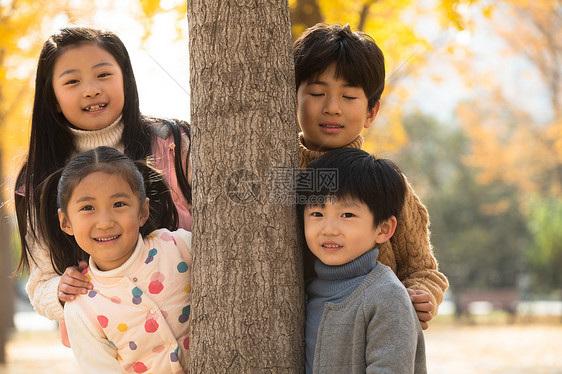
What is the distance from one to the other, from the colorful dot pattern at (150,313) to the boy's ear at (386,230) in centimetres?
69

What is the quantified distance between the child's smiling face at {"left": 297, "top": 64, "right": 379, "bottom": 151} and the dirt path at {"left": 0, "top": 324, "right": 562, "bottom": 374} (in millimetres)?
6131

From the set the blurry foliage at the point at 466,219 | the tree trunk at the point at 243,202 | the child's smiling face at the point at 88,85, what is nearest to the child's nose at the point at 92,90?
the child's smiling face at the point at 88,85

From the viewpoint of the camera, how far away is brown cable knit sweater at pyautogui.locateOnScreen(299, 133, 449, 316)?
2371mm

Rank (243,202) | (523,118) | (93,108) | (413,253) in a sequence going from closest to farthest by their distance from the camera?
1. (243,202)
2. (413,253)
3. (93,108)
4. (523,118)

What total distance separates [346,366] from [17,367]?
25.5 ft

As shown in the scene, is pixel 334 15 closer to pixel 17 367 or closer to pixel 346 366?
pixel 346 366

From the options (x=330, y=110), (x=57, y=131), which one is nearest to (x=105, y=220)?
(x=57, y=131)

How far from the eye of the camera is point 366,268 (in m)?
2.13

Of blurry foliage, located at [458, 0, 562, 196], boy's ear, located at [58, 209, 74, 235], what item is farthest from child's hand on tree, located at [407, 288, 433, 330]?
blurry foliage, located at [458, 0, 562, 196]

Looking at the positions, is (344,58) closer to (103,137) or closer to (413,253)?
(413,253)

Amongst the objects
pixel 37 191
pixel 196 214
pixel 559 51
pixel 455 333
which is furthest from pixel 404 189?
pixel 559 51

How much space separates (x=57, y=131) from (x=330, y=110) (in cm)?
112

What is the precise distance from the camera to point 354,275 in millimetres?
2127

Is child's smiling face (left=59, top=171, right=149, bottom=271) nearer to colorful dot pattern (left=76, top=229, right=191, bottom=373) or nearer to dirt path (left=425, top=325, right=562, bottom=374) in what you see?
colorful dot pattern (left=76, top=229, right=191, bottom=373)
